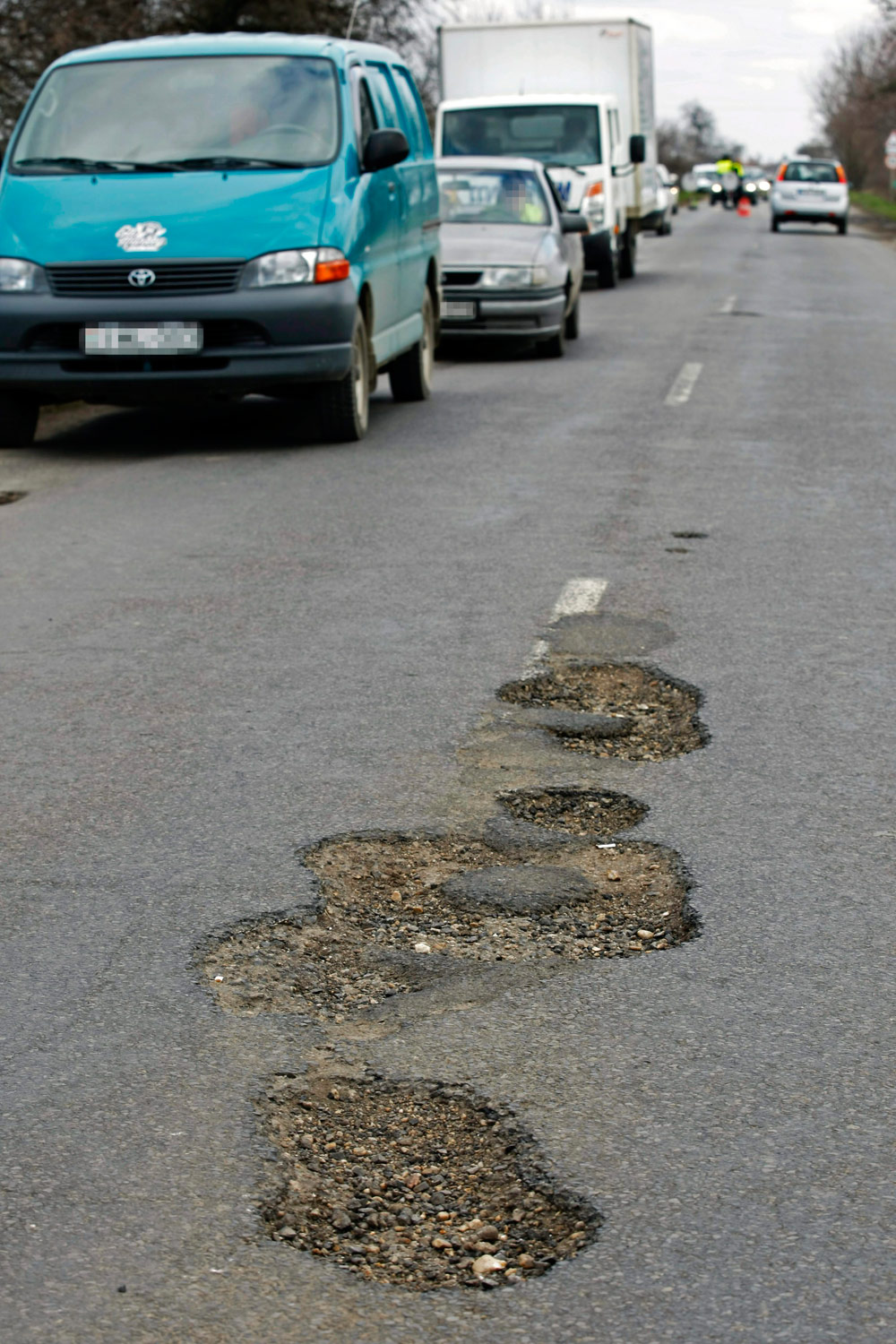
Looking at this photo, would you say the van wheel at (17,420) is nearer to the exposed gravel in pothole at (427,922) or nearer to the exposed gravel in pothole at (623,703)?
the exposed gravel in pothole at (623,703)

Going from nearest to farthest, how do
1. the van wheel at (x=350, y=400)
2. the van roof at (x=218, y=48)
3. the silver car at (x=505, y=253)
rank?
1. the van wheel at (x=350, y=400)
2. the van roof at (x=218, y=48)
3. the silver car at (x=505, y=253)

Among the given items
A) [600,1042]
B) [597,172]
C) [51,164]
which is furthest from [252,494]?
[597,172]

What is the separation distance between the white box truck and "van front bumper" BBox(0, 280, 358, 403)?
1252 centimetres

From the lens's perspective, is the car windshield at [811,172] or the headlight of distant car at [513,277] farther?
the car windshield at [811,172]

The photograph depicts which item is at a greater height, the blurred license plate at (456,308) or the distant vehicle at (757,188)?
the distant vehicle at (757,188)

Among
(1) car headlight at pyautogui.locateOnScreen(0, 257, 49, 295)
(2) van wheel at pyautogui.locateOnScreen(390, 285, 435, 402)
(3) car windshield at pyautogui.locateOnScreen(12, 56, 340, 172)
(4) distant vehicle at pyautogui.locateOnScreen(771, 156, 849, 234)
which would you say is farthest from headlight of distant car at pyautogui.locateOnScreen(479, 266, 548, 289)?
(4) distant vehicle at pyautogui.locateOnScreen(771, 156, 849, 234)

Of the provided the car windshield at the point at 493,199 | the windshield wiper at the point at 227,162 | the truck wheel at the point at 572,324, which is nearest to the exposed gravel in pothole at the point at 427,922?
the windshield wiper at the point at 227,162

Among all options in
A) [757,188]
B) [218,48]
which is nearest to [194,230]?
[218,48]

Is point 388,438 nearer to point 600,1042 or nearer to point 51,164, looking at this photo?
point 51,164

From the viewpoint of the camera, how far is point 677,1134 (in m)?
2.86

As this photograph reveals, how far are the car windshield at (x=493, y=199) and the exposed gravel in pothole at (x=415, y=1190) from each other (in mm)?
13842

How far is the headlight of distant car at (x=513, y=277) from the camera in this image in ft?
49.3

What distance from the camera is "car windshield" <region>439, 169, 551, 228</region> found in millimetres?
16000

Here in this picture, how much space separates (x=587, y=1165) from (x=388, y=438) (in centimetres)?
823
